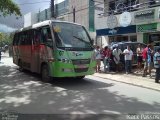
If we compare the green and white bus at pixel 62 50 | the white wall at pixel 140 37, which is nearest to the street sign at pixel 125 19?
the white wall at pixel 140 37

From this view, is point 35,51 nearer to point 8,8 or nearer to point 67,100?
point 67,100

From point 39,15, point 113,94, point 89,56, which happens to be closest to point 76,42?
point 89,56

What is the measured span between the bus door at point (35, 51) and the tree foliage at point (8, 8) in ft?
17.4

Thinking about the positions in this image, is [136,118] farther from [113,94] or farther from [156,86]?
[156,86]

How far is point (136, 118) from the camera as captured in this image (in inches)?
278

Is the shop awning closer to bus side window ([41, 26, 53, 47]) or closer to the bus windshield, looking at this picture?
the bus windshield

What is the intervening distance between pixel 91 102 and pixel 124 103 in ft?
3.34

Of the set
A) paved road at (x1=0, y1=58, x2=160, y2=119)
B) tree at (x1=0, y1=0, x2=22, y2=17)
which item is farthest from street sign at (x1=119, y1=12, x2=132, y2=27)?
paved road at (x1=0, y1=58, x2=160, y2=119)

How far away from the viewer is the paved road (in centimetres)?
803

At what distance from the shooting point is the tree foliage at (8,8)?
18569mm

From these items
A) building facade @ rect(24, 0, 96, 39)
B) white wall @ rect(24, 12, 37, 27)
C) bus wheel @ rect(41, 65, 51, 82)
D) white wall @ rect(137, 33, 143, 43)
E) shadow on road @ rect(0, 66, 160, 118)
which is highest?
white wall @ rect(24, 12, 37, 27)

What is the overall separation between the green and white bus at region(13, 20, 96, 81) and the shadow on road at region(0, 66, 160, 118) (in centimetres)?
67

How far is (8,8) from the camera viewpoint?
19188mm

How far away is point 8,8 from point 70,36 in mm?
8585
